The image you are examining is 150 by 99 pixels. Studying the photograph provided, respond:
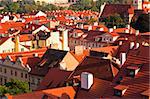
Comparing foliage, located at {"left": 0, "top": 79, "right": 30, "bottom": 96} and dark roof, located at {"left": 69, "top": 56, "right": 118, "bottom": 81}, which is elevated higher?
dark roof, located at {"left": 69, "top": 56, "right": 118, "bottom": 81}

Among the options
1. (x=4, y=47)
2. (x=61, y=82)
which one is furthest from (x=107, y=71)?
(x=4, y=47)

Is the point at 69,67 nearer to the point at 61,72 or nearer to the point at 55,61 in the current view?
the point at 55,61

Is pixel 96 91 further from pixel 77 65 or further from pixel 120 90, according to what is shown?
pixel 77 65

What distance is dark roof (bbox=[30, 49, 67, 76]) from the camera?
40.5m

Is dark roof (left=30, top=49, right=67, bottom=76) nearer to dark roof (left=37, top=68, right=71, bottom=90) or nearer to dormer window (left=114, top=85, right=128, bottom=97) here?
dark roof (left=37, top=68, right=71, bottom=90)

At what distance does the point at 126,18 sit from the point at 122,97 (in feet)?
253

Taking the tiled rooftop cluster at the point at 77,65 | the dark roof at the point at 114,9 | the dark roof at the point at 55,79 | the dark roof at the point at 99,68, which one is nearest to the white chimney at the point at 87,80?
the tiled rooftop cluster at the point at 77,65

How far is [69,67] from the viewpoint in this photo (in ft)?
130

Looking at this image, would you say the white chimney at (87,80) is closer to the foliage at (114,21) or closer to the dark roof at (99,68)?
the dark roof at (99,68)

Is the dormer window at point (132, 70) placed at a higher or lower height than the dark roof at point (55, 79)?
higher

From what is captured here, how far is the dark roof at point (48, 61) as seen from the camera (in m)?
40.5

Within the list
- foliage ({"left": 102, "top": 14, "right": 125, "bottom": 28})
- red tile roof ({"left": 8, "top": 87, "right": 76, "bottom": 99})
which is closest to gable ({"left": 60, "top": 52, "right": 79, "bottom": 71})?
red tile roof ({"left": 8, "top": 87, "right": 76, "bottom": 99})

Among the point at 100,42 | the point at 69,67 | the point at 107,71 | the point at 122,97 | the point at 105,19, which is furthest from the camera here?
the point at 105,19

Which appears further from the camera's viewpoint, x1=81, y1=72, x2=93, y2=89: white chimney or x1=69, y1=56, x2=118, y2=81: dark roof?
x1=69, y1=56, x2=118, y2=81: dark roof
